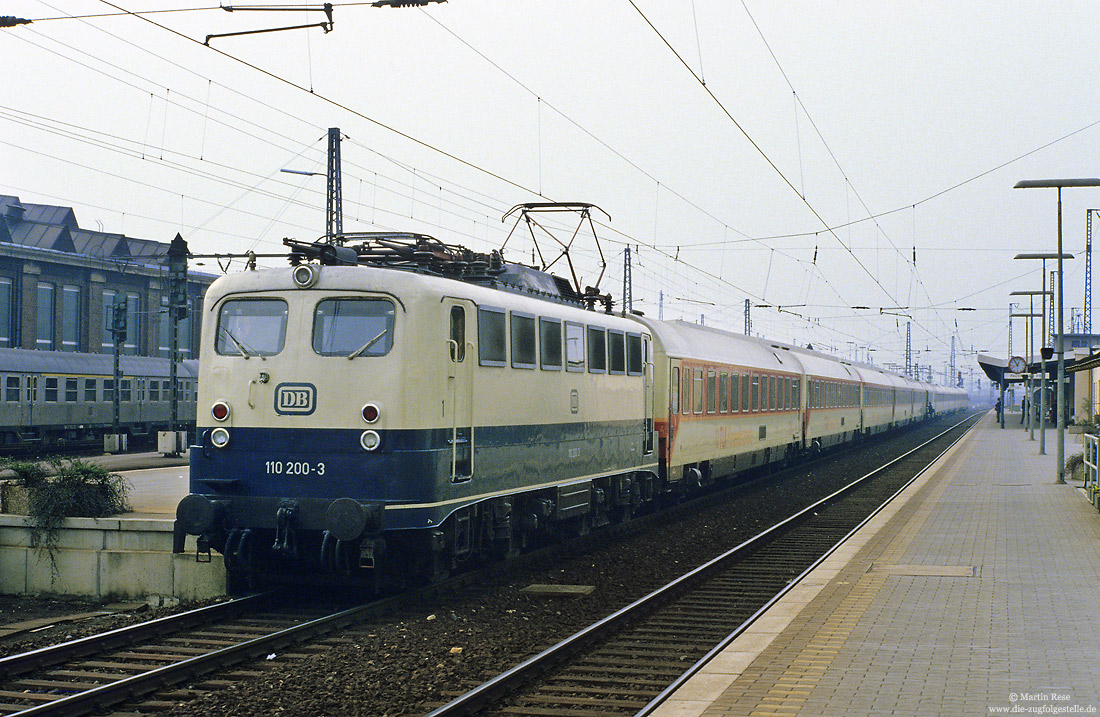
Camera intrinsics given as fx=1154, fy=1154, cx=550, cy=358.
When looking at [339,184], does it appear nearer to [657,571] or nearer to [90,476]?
[90,476]

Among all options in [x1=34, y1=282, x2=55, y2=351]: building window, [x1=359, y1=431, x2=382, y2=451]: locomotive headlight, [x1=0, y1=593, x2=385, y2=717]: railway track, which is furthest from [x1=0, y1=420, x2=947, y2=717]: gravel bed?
[x1=34, y1=282, x2=55, y2=351]: building window

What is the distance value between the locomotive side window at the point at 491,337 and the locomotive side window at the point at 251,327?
2112mm

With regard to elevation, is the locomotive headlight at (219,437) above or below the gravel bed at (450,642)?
above

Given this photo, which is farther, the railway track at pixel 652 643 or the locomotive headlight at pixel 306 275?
the locomotive headlight at pixel 306 275

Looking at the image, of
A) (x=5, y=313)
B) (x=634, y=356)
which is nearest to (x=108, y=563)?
(x=634, y=356)

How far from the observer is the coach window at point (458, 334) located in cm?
1203

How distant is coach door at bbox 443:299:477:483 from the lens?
1195 cm

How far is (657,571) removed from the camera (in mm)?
14664

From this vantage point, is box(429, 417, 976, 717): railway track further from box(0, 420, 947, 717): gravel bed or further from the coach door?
the coach door

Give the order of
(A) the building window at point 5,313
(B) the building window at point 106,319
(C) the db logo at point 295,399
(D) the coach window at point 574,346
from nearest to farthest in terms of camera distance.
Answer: (C) the db logo at point 295,399 → (D) the coach window at point 574,346 → (A) the building window at point 5,313 → (B) the building window at point 106,319

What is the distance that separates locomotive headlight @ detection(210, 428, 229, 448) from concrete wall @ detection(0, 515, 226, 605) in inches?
87.7

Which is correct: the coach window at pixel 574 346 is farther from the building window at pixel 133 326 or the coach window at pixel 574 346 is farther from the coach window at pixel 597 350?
the building window at pixel 133 326

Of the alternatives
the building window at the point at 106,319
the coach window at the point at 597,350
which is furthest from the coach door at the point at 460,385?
the building window at the point at 106,319

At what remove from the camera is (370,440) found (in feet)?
37.0
